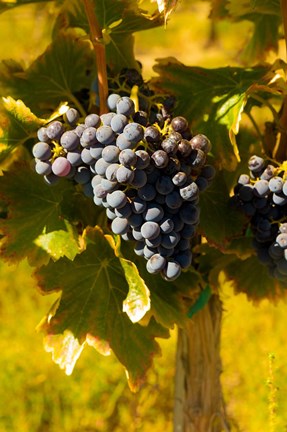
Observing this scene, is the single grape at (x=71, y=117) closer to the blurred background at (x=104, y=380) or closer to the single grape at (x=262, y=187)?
the single grape at (x=262, y=187)

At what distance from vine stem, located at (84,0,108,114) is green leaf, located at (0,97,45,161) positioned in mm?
72

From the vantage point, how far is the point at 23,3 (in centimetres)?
80

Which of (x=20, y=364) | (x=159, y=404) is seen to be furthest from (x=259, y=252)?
(x=20, y=364)

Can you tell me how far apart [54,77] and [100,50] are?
0.15 meters

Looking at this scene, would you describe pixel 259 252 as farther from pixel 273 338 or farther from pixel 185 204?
pixel 273 338

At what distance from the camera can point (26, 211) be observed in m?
0.80

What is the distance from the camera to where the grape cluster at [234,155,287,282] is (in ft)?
2.55

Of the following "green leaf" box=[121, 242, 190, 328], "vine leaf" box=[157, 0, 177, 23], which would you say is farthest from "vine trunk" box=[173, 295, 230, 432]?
"vine leaf" box=[157, 0, 177, 23]

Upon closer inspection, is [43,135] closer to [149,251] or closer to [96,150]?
[96,150]

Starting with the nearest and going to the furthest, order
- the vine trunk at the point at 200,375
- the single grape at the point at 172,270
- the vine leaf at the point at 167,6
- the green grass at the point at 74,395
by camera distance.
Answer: the vine leaf at the point at 167,6, the single grape at the point at 172,270, the vine trunk at the point at 200,375, the green grass at the point at 74,395

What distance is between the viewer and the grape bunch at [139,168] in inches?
25.9

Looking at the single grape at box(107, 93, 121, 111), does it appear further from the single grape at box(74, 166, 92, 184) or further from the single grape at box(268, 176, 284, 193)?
the single grape at box(268, 176, 284, 193)

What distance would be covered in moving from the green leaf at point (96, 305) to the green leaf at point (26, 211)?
0.15ft

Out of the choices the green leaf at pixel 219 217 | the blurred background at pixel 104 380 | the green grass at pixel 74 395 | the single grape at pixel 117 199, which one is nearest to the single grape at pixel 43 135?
the single grape at pixel 117 199
